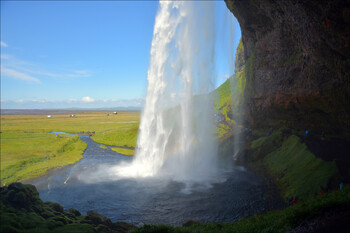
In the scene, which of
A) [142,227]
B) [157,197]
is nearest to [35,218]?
[142,227]

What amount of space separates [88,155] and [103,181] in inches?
818

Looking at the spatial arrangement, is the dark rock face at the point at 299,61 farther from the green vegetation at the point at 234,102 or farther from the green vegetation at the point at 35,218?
the green vegetation at the point at 35,218

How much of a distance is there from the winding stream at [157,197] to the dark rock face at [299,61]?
11.5 metres

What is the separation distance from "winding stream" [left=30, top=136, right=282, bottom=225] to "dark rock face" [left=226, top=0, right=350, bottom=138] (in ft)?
37.8

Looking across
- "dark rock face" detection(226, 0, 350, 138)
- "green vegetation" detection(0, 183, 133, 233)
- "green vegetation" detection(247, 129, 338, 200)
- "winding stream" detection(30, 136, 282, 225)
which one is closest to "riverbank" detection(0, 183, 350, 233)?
"green vegetation" detection(0, 183, 133, 233)

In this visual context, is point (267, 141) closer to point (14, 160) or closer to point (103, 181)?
point (103, 181)

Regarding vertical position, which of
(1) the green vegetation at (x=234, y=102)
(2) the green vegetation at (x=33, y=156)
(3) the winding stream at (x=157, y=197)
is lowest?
(3) the winding stream at (x=157, y=197)

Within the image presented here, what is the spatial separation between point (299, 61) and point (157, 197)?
22.6 m

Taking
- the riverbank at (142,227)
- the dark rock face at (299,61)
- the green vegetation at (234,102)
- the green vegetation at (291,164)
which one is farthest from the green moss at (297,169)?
the green vegetation at (234,102)

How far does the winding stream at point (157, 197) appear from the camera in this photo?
2012 cm

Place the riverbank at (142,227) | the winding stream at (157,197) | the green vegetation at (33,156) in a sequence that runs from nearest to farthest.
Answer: the riverbank at (142,227) → the winding stream at (157,197) → the green vegetation at (33,156)

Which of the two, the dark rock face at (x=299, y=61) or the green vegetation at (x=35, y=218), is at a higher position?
the dark rock face at (x=299, y=61)

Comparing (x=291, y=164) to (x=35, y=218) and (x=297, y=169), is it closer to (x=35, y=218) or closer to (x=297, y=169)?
(x=297, y=169)

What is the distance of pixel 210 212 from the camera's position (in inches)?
808
